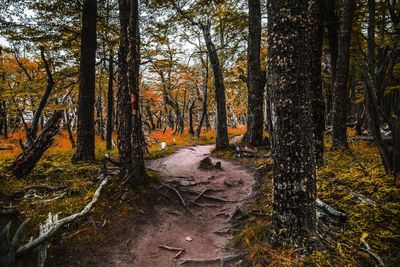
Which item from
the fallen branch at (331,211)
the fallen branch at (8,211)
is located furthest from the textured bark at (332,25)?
the fallen branch at (8,211)

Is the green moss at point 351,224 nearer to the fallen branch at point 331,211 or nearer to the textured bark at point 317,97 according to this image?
the fallen branch at point 331,211

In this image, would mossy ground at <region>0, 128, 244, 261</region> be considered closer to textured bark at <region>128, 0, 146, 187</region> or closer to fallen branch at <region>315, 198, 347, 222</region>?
textured bark at <region>128, 0, 146, 187</region>

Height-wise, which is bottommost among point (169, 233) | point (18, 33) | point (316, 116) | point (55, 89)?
point (169, 233)

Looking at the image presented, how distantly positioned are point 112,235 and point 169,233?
45.3 inches

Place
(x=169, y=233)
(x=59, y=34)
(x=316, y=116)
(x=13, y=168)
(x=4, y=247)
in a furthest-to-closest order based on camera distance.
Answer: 1. (x=59, y=34)
2. (x=13, y=168)
3. (x=316, y=116)
4. (x=169, y=233)
5. (x=4, y=247)

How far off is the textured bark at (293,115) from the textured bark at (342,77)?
17.8ft

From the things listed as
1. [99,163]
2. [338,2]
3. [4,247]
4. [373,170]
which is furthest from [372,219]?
[338,2]

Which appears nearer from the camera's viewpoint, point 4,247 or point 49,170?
point 4,247

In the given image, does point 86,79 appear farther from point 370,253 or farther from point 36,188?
point 370,253

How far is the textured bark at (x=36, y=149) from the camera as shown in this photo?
6691 millimetres

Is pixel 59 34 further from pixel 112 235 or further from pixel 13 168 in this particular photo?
pixel 112 235

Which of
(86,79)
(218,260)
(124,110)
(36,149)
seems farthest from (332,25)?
(36,149)

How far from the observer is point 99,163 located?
8680 mm

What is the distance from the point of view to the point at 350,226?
392 cm
